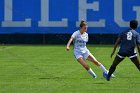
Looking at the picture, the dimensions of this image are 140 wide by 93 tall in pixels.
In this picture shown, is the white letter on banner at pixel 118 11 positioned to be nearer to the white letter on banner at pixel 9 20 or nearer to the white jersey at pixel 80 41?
the white letter on banner at pixel 9 20

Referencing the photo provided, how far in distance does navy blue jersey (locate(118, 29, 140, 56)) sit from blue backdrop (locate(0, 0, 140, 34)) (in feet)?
86.9

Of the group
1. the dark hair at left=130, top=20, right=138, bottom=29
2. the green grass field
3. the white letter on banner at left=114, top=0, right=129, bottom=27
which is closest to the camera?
the green grass field

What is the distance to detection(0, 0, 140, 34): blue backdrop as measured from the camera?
44719 mm

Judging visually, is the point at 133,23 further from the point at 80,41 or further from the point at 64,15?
the point at 64,15

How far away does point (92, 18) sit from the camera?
4481 centimetres

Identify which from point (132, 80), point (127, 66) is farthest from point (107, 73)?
point (127, 66)

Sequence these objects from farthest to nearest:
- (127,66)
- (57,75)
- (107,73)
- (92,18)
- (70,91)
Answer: (92,18) < (127,66) < (57,75) < (107,73) < (70,91)

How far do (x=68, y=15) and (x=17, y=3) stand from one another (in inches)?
164

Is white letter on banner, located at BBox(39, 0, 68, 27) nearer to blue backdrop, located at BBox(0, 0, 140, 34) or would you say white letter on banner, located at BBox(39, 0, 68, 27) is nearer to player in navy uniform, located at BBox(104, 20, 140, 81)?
blue backdrop, located at BBox(0, 0, 140, 34)

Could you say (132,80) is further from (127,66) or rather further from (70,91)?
(127,66)

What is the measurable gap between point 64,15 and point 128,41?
2789cm

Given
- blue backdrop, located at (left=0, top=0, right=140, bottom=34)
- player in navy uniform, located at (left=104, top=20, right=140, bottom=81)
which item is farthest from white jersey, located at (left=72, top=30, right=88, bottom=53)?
blue backdrop, located at (left=0, top=0, right=140, bottom=34)

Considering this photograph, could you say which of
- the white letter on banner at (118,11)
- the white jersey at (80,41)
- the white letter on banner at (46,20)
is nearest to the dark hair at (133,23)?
the white jersey at (80,41)

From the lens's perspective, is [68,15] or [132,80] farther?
[68,15]
